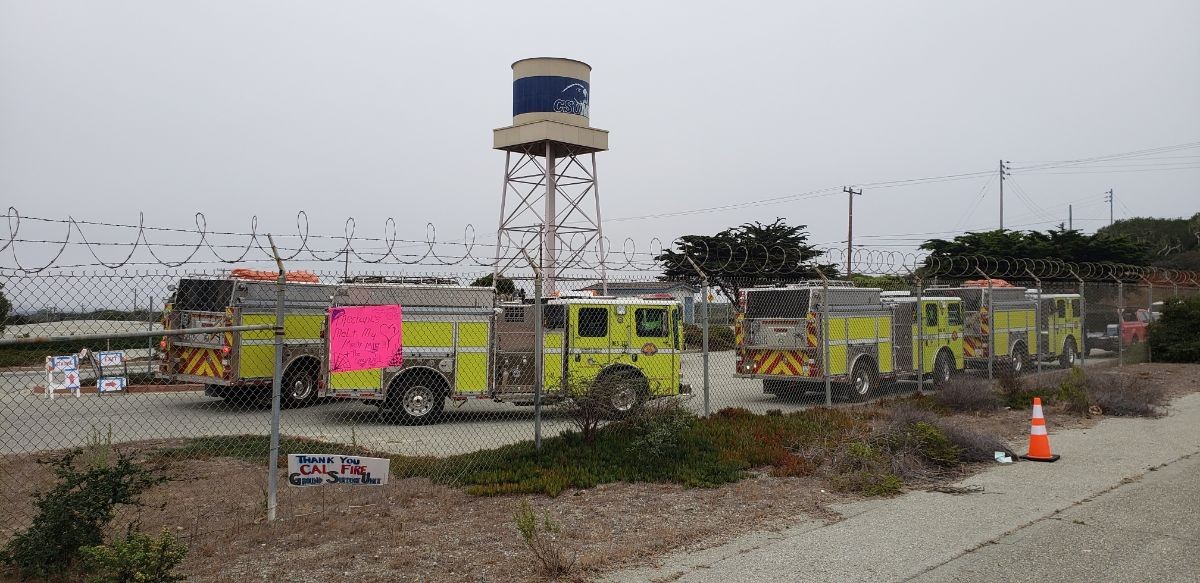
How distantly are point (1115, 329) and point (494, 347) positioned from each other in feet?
72.8

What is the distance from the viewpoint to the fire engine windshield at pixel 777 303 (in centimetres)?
1622

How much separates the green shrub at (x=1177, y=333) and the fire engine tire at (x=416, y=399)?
21.5m

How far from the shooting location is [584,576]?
5648mm

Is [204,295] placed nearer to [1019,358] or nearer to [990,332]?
[990,332]

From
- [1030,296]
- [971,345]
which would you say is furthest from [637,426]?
[1030,296]

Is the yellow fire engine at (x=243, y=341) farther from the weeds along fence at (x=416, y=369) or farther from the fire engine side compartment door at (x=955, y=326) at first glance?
the fire engine side compartment door at (x=955, y=326)

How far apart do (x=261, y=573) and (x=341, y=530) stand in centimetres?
108

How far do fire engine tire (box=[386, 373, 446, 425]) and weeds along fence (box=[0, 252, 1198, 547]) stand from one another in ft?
0.08

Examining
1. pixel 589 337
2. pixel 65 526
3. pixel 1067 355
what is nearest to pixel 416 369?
pixel 589 337

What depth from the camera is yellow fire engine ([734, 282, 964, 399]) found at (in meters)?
15.9

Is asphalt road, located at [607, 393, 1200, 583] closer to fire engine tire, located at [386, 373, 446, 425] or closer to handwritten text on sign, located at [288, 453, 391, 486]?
handwritten text on sign, located at [288, 453, 391, 486]

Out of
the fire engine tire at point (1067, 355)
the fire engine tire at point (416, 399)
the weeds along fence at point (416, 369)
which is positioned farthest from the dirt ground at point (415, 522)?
the fire engine tire at point (1067, 355)

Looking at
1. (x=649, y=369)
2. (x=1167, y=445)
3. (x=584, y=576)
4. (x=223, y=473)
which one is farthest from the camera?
(x=649, y=369)

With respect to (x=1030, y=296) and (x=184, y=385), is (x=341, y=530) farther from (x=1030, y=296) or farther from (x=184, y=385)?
(x=1030, y=296)
